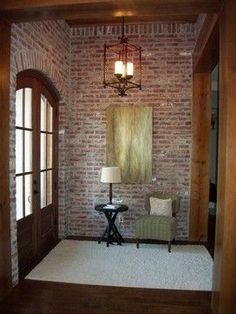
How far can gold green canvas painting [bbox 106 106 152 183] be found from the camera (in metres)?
5.32

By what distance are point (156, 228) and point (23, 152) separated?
7.25ft

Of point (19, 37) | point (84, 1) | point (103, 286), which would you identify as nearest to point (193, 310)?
point (103, 286)

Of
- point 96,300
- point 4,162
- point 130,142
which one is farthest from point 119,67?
point 96,300

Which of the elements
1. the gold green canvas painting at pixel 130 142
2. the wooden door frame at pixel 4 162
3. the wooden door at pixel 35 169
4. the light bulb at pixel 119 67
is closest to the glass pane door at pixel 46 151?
the wooden door at pixel 35 169

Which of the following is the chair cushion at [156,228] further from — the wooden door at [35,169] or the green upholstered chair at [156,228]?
the wooden door at [35,169]

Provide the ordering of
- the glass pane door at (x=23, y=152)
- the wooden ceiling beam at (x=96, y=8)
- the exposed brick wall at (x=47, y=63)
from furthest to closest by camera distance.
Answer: the glass pane door at (x=23, y=152) < the exposed brick wall at (x=47, y=63) < the wooden ceiling beam at (x=96, y=8)

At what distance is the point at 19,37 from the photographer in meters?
3.56

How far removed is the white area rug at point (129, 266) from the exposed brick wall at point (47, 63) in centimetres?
63

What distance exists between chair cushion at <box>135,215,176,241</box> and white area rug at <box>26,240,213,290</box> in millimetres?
222

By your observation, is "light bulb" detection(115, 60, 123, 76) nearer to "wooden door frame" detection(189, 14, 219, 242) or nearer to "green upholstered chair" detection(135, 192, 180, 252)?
"wooden door frame" detection(189, 14, 219, 242)

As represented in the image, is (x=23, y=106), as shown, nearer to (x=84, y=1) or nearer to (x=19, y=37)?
(x=19, y=37)

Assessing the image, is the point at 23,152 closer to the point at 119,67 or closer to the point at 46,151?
the point at 46,151

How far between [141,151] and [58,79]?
180cm

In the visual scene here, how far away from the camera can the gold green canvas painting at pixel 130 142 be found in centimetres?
532
